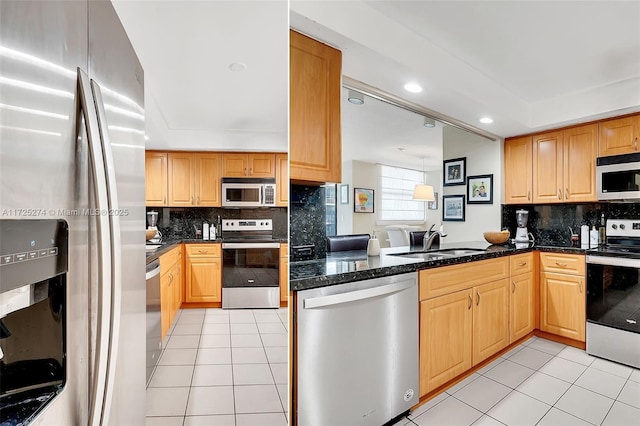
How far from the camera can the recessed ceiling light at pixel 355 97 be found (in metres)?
2.34

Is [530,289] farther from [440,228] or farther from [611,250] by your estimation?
[440,228]

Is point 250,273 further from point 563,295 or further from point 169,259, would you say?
point 563,295

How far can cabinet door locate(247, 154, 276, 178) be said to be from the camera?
4566mm

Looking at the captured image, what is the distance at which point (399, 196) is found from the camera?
304cm

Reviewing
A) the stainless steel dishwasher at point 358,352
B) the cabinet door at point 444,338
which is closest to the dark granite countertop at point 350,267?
the stainless steel dishwasher at point 358,352

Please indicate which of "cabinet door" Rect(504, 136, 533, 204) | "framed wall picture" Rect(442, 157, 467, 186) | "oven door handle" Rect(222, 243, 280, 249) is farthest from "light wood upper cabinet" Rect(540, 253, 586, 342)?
"oven door handle" Rect(222, 243, 280, 249)

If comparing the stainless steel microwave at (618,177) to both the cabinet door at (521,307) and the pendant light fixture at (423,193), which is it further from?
the pendant light fixture at (423,193)

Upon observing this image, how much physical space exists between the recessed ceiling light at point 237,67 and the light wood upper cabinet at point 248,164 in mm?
1967

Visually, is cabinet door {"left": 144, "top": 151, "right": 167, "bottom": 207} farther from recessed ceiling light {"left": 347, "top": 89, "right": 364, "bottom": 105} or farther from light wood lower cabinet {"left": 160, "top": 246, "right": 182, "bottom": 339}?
recessed ceiling light {"left": 347, "top": 89, "right": 364, "bottom": 105}

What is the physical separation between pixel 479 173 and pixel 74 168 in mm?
3844

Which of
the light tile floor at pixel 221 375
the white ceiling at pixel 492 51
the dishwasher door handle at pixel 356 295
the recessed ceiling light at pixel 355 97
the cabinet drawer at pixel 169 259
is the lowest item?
the light tile floor at pixel 221 375

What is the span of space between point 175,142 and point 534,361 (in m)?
4.42

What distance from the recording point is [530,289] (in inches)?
122

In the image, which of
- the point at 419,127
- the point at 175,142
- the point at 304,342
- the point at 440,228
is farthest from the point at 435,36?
the point at 175,142
